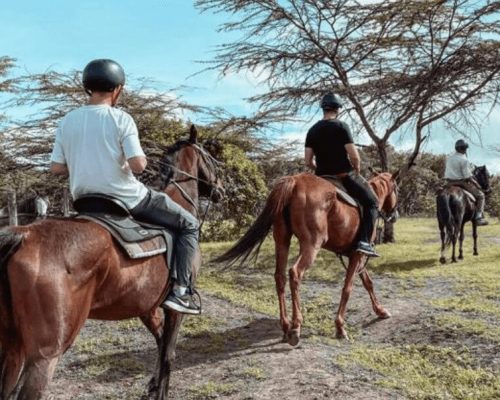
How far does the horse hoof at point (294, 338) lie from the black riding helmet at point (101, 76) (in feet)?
11.2

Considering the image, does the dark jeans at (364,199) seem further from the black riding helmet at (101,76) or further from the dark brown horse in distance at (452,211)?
the dark brown horse in distance at (452,211)

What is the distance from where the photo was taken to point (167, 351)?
476cm

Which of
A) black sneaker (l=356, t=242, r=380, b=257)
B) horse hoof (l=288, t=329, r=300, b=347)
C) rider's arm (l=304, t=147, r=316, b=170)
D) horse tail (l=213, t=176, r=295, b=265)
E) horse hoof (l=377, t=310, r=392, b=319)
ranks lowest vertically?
horse hoof (l=377, t=310, r=392, b=319)

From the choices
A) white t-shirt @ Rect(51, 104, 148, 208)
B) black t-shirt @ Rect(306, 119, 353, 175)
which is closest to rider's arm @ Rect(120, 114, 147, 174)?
white t-shirt @ Rect(51, 104, 148, 208)

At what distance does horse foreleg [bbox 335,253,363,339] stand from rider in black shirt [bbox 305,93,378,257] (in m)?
0.18

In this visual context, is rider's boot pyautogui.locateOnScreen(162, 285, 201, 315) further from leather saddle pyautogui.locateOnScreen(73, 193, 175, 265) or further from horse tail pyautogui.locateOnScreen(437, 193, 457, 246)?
horse tail pyautogui.locateOnScreen(437, 193, 457, 246)

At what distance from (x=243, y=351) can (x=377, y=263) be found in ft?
21.9

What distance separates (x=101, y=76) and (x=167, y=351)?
226 centimetres

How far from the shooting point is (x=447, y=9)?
1432cm

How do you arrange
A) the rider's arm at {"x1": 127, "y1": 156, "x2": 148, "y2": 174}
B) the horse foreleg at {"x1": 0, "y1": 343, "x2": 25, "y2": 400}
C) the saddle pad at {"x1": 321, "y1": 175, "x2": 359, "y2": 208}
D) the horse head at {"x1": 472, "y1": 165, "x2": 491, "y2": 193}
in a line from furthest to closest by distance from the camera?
the horse head at {"x1": 472, "y1": 165, "x2": 491, "y2": 193} < the saddle pad at {"x1": 321, "y1": 175, "x2": 359, "y2": 208} < the rider's arm at {"x1": 127, "y1": 156, "x2": 148, "y2": 174} < the horse foreleg at {"x1": 0, "y1": 343, "x2": 25, "y2": 400}

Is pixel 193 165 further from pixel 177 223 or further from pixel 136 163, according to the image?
pixel 136 163

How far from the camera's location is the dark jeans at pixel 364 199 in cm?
729

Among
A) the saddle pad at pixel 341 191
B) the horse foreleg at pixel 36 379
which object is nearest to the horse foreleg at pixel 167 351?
the horse foreleg at pixel 36 379

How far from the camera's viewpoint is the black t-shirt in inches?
276
